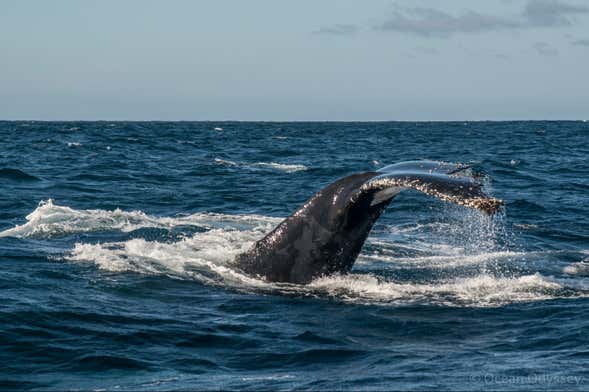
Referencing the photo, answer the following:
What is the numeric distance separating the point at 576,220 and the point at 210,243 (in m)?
8.74

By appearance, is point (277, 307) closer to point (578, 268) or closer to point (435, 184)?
point (435, 184)

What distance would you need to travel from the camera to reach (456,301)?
33.7ft

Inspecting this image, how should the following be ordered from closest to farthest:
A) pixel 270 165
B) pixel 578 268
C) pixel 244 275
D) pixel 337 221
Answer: pixel 337 221
pixel 244 275
pixel 578 268
pixel 270 165

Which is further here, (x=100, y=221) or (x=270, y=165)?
(x=270, y=165)

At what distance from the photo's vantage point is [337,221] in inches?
382

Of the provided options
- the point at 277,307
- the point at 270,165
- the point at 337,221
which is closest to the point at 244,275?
the point at 277,307

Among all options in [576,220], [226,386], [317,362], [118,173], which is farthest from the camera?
[118,173]

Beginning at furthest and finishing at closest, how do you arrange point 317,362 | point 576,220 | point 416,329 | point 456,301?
point 576,220
point 456,301
point 416,329
point 317,362

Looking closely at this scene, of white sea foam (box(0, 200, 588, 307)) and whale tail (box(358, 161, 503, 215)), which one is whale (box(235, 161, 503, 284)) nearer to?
whale tail (box(358, 161, 503, 215))

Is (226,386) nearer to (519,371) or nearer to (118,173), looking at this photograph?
(519,371)

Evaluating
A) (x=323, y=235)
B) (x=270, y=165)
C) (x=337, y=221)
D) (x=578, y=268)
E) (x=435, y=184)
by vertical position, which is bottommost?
(x=578, y=268)

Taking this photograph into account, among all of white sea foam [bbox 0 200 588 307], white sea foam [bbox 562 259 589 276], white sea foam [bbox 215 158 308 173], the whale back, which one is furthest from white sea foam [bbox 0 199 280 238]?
white sea foam [bbox 215 158 308 173]

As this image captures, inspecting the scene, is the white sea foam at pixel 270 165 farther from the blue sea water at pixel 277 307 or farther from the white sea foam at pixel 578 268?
the white sea foam at pixel 578 268

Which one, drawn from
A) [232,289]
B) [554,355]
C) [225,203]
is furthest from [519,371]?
[225,203]
